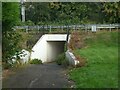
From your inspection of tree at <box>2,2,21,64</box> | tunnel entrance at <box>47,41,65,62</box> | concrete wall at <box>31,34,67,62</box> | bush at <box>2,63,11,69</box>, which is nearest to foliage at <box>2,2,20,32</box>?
tree at <box>2,2,21,64</box>

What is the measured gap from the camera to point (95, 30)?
1366 inches

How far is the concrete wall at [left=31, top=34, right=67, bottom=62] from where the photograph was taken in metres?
30.2

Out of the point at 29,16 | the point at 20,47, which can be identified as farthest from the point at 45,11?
the point at 20,47

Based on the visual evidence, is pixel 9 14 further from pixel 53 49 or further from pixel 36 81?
pixel 53 49

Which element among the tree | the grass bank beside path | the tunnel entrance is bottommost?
the tunnel entrance

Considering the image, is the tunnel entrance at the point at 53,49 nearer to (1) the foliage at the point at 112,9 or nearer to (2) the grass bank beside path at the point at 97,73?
(2) the grass bank beside path at the point at 97,73

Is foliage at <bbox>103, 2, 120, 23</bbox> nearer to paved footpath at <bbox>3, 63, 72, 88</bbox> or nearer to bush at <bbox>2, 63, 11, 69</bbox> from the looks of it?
paved footpath at <bbox>3, 63, 72, 88</bbox>

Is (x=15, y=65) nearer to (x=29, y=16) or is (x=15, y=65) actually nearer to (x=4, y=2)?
(x=4, y=2)

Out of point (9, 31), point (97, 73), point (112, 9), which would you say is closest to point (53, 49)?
point (9, 31)

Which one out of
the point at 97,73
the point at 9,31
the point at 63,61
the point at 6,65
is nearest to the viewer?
the point at 97,73

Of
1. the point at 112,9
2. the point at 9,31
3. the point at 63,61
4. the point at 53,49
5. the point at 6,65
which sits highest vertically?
the point at 112,9

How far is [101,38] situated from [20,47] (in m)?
12.5

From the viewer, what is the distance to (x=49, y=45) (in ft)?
110

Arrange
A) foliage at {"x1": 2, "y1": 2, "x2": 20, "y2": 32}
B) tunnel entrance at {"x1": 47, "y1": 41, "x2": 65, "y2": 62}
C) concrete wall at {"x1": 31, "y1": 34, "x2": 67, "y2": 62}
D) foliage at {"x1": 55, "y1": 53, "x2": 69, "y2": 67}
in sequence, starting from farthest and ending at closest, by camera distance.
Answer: tunnel entrance at {"x1": 47, "y1": 41, "x2": 65, "y2": 62} < concrete wall at {"x1": 31, "y1": 34, "x2": 67, "y2": 62} < foliage at {"x1": 55, "y1": 53, "x2": 69, "y2": 67} < foliage at {"x1": 2, "y1": 2, "x2": 20, "y2": 32}
